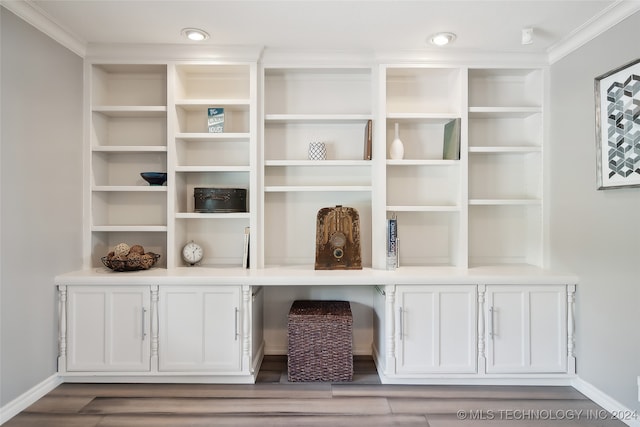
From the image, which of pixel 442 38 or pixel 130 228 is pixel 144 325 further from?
pixel 442 38

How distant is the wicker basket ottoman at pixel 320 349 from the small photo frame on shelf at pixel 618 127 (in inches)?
70.6

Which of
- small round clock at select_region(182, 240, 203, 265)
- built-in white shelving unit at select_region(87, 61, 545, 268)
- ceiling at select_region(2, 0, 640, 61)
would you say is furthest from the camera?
built-in white shelving unit at select_region(87, 61, 545, 268)

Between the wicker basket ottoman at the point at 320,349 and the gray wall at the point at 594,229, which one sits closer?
the gray wall at the point at 594,229

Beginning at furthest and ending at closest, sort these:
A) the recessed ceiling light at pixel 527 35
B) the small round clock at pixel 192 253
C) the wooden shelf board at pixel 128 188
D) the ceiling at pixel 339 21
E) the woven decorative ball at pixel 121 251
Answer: the small round clock at pixel 192 253 < the wooden shelf board at pixel 128 188 < the woven decorative ball at pixel 121 251 < the recessed ceiling light at pixel 527 35 < the ceiling at pixel 339 21

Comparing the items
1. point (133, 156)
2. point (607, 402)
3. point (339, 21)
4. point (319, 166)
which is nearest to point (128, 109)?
point (133, 156)

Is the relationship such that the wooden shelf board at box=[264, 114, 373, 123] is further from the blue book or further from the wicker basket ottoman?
the wicker basket ottoman

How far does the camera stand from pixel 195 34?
95.0 inches

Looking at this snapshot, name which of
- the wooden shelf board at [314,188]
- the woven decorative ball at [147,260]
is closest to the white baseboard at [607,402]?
the wooden shelf board at [314,188]

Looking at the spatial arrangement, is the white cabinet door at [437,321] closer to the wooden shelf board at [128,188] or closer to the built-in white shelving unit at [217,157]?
the built-in white shelving unit at [217,157]

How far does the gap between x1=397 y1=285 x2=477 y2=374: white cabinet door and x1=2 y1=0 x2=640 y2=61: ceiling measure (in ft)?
5.48

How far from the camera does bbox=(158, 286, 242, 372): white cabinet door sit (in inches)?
93.2

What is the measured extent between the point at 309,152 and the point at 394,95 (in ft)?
2.74

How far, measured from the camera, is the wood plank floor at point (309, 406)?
202 centimetres

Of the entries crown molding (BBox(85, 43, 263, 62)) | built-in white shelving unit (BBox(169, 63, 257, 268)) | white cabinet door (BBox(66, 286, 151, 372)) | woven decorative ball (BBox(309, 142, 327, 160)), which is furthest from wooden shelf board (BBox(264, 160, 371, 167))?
white cabinet door (BBox(66, 286, 151, 372))
